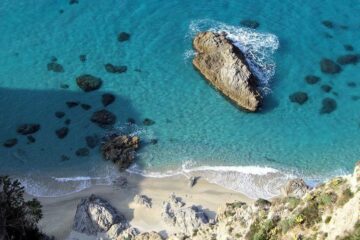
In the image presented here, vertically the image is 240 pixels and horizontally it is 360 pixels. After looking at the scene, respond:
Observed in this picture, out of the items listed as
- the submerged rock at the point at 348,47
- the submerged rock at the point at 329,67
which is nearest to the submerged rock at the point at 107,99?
the submerged rock at the point at 329,67

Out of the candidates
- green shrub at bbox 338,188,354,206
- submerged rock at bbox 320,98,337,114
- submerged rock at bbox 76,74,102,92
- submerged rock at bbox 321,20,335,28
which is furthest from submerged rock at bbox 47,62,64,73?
green shrub at bbox 338,188,354,206

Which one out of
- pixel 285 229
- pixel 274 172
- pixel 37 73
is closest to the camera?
pixel 285 229

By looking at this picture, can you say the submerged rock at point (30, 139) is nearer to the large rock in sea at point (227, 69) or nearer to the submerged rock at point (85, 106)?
the submerged rock at point (85, 106)

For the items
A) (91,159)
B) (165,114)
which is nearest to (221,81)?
(165,114)

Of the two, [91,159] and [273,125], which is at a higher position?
[91,159]

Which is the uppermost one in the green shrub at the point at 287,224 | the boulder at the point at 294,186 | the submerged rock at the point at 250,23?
the submerged rock at the point at 250,23

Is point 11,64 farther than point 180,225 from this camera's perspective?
Yes

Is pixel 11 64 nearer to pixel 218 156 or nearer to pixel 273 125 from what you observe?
pixel 218 156
